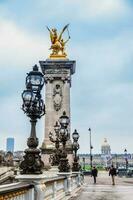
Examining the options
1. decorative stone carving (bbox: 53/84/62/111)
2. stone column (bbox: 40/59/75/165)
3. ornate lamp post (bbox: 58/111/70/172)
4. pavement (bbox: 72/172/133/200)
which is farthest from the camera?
decorative stone carving (bbox: 53/84/62/111)

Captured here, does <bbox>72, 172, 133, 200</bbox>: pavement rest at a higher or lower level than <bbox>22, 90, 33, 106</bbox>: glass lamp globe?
lower

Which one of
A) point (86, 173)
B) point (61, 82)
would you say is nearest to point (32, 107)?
point (61, 82)

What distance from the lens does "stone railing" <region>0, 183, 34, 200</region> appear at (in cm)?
755

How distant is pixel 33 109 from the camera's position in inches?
485

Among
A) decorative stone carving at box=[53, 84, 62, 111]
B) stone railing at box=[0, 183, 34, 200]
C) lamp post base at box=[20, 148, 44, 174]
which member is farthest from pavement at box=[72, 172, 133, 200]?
decorative stone carving at box=[53, 84, 62, 111]

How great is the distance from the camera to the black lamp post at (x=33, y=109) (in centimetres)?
1145

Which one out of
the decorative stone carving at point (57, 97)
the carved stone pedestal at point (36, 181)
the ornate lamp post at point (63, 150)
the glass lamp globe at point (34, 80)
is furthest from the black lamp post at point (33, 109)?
the decorative stone carving at point (57, 97)

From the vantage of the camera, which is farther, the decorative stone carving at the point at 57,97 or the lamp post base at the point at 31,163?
the decorative stone carving at the point at 57,97

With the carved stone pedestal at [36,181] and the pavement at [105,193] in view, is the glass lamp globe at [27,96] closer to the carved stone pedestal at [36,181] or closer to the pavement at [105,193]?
the carved stone pedestal at [36,181]

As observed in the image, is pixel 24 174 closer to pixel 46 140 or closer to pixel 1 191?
pixel 1 191

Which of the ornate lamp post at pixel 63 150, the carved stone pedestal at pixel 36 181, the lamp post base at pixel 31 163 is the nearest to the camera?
the carved stone pedestal at pixel 36 181

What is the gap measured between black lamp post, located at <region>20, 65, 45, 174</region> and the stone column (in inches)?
1665

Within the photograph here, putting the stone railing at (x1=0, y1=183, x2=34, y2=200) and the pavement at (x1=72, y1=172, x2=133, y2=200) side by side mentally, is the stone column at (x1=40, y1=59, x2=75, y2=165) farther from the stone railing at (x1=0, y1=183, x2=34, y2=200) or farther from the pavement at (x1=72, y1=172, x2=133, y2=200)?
the stone railing at (x1=0, y1=183, x2=34, y2=200)

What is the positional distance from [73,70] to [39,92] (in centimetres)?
4804
